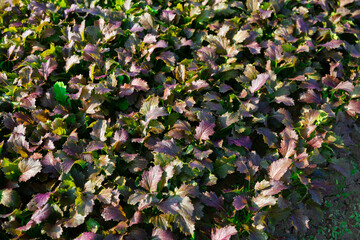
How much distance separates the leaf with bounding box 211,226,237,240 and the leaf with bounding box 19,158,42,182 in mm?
1146

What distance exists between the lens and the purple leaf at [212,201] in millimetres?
2177

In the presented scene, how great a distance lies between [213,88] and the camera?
2.89m

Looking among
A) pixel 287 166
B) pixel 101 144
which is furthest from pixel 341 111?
pixel 101 144

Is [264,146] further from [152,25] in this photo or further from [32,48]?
[32,48]

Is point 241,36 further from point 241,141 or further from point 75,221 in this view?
point 75,221

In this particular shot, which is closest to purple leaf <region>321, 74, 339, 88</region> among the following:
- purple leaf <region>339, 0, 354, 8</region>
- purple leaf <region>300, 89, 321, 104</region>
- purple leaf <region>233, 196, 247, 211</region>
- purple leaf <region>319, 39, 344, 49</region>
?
purple leaf <region>300, 89, 321, 104</region>

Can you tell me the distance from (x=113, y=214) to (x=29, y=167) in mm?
631

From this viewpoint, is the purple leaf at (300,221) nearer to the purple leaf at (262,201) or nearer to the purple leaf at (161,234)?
the purple leaf at (262,201)

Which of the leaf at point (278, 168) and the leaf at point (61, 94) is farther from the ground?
the leaf at point (61, 94)

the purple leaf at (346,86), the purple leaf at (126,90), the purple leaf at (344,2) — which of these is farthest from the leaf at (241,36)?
the purple leaf at (344,2)

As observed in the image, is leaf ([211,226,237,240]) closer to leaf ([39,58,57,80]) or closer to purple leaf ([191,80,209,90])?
purple leaf ([191,80,209,90])

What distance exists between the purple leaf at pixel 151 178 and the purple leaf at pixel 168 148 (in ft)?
0.55

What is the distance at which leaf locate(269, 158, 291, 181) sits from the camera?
2268 mm

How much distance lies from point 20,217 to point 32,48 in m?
1.62
